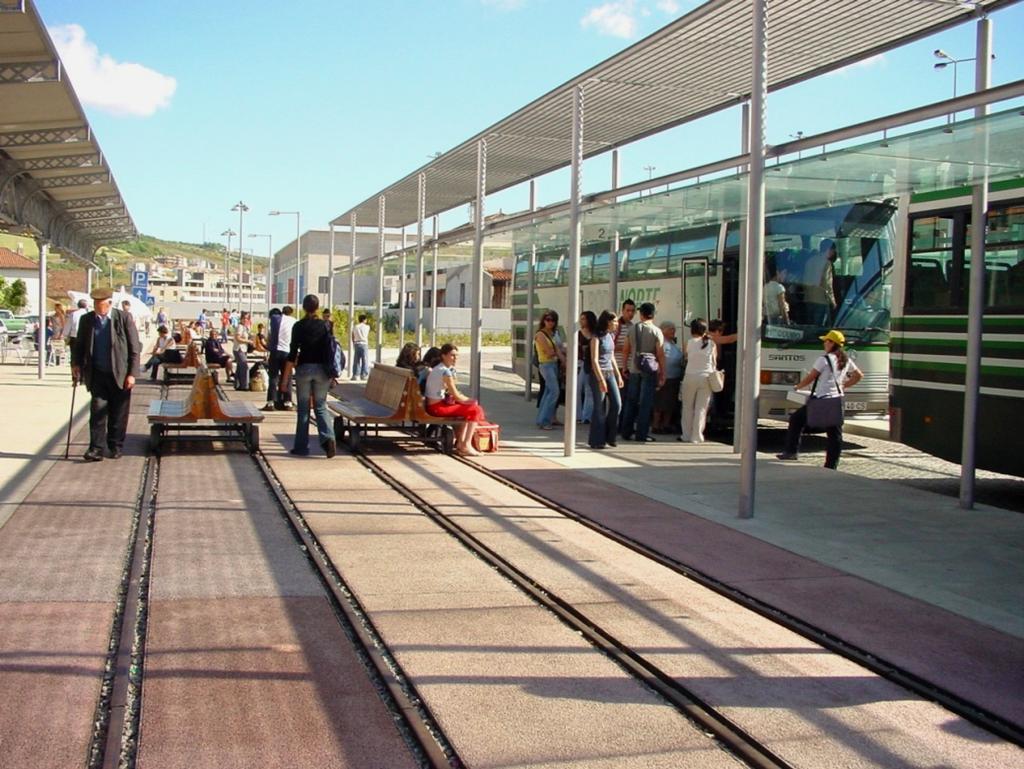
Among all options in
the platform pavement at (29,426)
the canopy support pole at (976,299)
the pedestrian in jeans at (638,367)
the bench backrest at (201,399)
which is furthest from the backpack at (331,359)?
the canopy support pole at (976,299)

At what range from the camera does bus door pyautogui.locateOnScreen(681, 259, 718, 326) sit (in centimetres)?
1848

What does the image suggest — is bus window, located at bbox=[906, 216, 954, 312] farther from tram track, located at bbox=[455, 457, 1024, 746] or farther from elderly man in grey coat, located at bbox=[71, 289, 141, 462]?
elderly man in grey coat, located at bbox=[71, 289, 141, 462]

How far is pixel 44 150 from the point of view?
1956cm

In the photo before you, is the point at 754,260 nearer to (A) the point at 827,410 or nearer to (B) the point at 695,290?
(A) the point at 827,410

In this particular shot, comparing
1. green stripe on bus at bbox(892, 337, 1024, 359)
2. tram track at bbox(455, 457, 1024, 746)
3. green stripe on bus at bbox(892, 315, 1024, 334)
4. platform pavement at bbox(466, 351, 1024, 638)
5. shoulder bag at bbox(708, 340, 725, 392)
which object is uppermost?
green stripe on bus at bbox(892, 315, 1024, 334)

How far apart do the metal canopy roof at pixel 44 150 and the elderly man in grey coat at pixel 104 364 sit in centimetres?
304

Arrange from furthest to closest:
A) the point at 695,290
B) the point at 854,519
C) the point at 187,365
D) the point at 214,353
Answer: the point at 187,365, the point at 214,353, the point at 695,290, the point at 854,519

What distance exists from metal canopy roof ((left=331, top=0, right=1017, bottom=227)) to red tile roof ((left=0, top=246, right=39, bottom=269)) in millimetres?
92660

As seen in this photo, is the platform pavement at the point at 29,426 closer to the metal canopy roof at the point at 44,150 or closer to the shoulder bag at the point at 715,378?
the metal canopy roof at the point at 44,150

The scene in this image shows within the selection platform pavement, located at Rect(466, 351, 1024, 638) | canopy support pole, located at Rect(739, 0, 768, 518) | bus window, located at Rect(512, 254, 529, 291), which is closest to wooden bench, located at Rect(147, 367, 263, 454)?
platform pavement, located at Rect(466, 351, 1024, 638)

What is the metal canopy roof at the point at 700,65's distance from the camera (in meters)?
10.9

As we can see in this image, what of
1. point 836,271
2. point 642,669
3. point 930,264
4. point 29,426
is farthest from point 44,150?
point 642,669

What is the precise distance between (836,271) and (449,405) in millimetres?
6050

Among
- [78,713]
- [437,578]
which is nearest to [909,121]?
[437,578]
